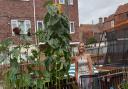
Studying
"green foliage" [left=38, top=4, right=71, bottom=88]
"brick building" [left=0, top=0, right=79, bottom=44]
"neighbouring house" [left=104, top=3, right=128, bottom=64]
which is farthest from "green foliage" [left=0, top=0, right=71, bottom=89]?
"brick building" [left=0, top=0, right=79, bottom=44]

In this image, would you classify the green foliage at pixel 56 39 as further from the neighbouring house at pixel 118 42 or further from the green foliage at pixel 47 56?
the neighbouring house at pixel 118 42

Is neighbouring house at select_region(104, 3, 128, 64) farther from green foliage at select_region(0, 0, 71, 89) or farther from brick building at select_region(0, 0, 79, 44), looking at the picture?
brick building at select_region(0, 0, 79, 44)

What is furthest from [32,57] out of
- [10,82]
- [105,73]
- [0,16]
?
[0,16]

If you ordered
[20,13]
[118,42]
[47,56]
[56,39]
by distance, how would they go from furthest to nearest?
1. [20,13]
2. [118,42]
3. [47,56]
4. [56,39]

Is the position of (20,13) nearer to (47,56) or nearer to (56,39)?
(47,56)

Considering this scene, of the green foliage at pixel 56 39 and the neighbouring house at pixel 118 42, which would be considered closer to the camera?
the green foliage at pixel 56 39

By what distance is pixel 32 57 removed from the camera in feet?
18.4

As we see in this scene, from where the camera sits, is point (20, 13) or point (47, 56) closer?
point (47, 56)

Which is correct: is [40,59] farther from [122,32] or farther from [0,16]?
[0,16]

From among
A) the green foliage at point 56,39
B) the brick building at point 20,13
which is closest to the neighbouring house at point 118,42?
the green foliage at point 56,39

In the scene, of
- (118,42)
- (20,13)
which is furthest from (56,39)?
(20,13)

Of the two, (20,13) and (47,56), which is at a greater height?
(20,13)

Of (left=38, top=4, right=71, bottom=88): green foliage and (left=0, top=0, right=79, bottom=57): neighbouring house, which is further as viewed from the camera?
(left=0, top=0, right=79, bottom=57): neighbouring house

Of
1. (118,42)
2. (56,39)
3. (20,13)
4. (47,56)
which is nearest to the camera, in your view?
(56,39)
